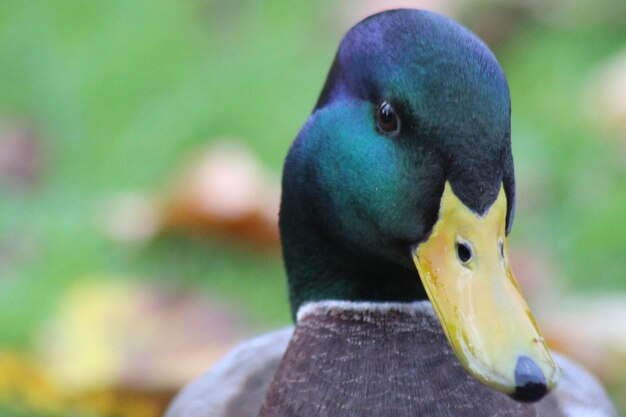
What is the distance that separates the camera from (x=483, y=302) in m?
1.39

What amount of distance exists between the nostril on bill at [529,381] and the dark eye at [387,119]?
33cm

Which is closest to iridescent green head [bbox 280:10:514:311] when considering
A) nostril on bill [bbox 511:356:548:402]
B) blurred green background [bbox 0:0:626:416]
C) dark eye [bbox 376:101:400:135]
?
dark eye [bbox 376:101:400:135]

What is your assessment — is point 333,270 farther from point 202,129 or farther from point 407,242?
point 202,129

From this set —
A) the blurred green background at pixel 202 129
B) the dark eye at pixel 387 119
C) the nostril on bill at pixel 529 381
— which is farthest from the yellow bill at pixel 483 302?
the blurred green background at pixel 202 129

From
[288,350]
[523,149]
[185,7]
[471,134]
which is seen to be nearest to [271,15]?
[185,7]

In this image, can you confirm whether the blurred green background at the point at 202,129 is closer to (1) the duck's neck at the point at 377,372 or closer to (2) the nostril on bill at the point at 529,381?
(1) the duck's neck at the point at 377,372

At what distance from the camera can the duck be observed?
141 cm

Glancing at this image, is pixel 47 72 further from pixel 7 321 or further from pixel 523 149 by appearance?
pixel 523 149

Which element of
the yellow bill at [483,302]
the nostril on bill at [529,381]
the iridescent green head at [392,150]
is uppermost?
the iridescent green head at [392,150]

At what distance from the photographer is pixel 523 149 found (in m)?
3.09

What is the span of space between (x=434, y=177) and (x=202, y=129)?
5.89ft

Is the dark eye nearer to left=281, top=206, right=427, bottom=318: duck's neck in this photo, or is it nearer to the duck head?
the duck head

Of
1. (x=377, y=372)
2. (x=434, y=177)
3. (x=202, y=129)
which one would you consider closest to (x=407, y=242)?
(x=434, y=177)

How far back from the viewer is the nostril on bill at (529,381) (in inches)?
51.9
